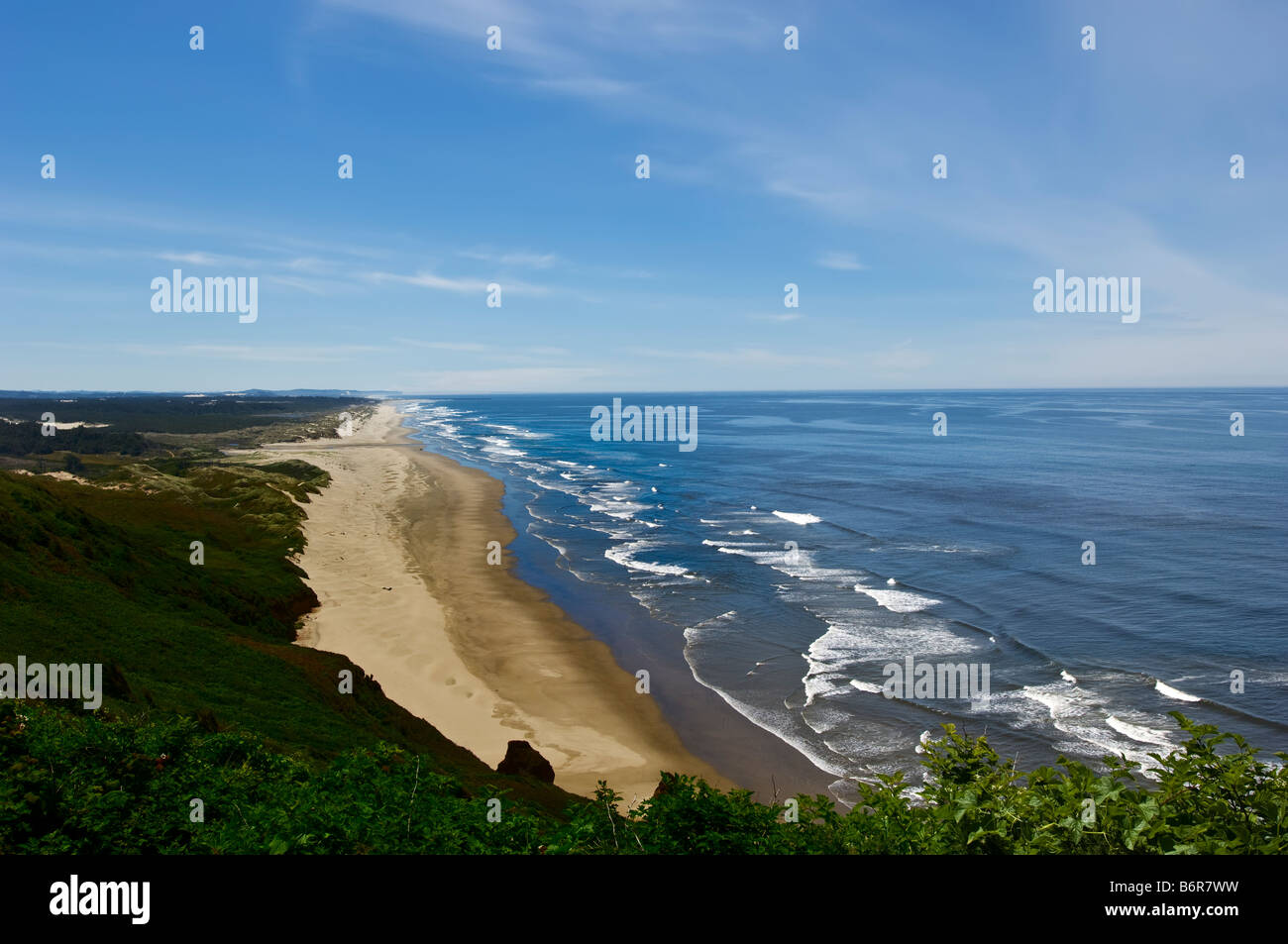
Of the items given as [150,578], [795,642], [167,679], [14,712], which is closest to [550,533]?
[795,642]

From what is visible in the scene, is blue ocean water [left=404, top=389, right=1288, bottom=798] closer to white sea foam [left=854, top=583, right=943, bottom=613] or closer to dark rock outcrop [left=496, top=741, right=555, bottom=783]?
white sea foam [left=854, top=583, right=943, bottom=613]

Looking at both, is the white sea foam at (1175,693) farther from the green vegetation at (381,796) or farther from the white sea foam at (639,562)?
the white sea foam at (639,562)

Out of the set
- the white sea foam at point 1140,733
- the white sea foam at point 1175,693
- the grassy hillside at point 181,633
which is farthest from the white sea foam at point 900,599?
the grassy hillside at point 181,633

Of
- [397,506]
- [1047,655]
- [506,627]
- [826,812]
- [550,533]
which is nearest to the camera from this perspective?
[826,812]

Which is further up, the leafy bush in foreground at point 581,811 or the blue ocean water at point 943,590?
the leafy bush in foreground at point 581,811

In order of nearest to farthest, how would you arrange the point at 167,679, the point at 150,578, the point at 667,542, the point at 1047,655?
the point at 167,679
the point at 150,578
the point at 1047,655
the point at 667,542
